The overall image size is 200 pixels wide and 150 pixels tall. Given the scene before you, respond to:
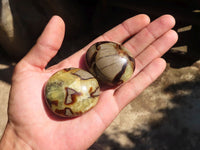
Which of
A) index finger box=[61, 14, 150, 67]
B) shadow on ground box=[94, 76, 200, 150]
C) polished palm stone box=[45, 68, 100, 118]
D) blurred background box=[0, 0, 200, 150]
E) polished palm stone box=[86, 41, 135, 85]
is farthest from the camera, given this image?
blurred background box=[0, 0, 200, 150]

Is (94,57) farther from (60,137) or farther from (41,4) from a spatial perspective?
(41,4)

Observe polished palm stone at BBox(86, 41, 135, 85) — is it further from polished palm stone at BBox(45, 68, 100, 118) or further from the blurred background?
the blurred background

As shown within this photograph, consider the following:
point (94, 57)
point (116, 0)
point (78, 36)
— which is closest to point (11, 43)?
point (78, 36)

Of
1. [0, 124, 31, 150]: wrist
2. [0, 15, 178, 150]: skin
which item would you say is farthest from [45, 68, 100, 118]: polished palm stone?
[0, 124, 31, 150]: wrist

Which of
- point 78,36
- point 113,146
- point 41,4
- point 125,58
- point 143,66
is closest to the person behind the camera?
point 125,58

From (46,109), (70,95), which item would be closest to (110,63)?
(70,95)

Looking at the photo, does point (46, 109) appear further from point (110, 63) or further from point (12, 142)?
point (110, 63)

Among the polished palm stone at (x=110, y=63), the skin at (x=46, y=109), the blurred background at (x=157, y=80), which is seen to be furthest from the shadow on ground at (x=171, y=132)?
the polished palm stone at (x=110, y=63)
